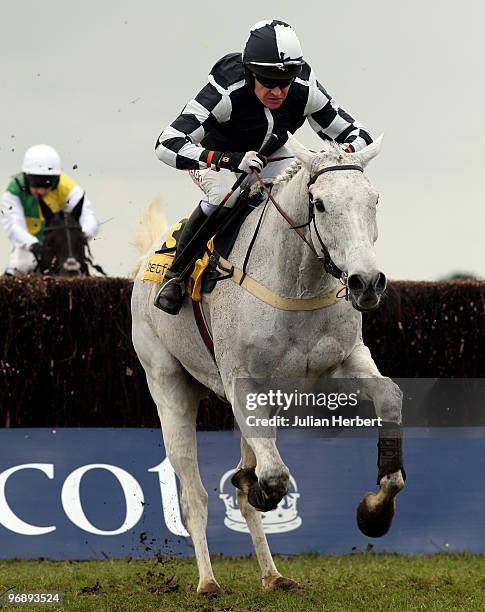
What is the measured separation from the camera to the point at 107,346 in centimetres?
1077

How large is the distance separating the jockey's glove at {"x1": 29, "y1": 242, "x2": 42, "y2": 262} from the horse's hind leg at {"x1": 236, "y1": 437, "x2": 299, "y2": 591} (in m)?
5.30

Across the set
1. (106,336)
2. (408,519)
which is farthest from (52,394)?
(408,519)

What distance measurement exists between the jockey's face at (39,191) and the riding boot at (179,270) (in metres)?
6.71

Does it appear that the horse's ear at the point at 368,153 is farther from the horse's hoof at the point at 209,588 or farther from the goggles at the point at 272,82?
Result: the horse's hoof at the point at 209,588

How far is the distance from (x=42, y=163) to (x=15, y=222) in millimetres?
706

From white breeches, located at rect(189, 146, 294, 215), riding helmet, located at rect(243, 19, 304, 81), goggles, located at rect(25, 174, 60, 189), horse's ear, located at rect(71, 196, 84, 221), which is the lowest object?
horse's ear, located at rect(71, 196, 84, 221)

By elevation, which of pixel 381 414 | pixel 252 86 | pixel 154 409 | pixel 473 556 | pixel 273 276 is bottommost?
pixel 473 556

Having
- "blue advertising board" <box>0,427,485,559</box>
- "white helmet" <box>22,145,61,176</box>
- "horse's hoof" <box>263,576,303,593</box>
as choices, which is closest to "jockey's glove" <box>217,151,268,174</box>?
"horse's hoof" <box>263,576,303,593</box>

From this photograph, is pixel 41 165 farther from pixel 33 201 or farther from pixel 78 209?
pixel 78 209

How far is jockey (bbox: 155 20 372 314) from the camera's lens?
279 inches

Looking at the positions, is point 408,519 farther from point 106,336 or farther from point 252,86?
point 252,86

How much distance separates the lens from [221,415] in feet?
36.1

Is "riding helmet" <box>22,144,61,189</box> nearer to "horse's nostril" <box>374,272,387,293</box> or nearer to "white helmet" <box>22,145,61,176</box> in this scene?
"white helmet" <box>22,145,61,176</box>

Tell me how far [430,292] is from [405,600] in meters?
4.27
